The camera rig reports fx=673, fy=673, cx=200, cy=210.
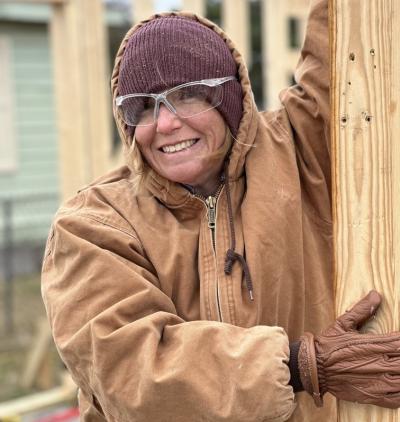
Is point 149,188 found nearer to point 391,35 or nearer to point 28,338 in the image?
point 391,35

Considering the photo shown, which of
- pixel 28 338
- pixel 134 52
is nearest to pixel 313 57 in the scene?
pixel 134 52

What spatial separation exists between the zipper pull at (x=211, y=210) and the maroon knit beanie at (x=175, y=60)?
22 cm

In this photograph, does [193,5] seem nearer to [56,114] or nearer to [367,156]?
[56,114]

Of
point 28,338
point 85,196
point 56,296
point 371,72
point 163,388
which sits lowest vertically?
point 28,338

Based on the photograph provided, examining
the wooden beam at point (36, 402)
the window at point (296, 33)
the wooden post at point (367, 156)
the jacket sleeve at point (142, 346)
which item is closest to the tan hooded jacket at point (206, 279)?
the jacket sleeve at point (142, 346)

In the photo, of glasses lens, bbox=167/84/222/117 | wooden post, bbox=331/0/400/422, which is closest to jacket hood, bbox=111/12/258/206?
glasses lens, bbox=167/84/222/117

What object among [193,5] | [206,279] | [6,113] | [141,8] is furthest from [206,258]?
[6,113]

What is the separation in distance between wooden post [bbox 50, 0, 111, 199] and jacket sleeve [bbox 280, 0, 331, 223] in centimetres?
307

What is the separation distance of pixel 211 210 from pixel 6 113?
368 inches

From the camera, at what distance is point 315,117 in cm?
216

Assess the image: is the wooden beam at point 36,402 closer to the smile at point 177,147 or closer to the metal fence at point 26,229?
the smile at point 177,147

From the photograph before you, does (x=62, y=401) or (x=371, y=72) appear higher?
(x=371, y=72)

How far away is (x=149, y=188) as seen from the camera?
80.0 inches

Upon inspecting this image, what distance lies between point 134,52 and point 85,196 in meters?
0.45
